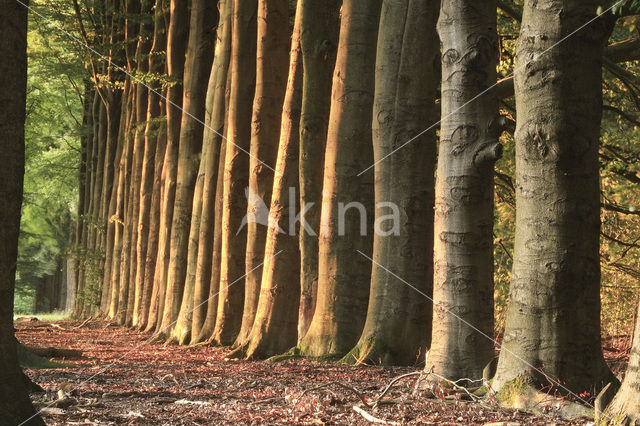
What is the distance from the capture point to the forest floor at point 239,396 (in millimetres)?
5236

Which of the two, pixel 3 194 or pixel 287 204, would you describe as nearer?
pixel 3 194

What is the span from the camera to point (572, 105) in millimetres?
5273

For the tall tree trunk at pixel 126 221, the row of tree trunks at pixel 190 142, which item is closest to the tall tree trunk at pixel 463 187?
the row of tree trunks at pixel 190 142

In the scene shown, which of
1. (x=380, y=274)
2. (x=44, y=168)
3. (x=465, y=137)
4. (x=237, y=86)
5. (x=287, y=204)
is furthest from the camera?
(x=44, y=168)

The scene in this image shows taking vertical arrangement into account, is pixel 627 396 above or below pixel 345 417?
above

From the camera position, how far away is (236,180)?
42.2 feet

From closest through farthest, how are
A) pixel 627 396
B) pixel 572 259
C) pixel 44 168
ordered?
1. pixel 627 396
2. pixel 572 259
3. pixel 44 168

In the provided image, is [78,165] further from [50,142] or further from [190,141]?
[190,141]

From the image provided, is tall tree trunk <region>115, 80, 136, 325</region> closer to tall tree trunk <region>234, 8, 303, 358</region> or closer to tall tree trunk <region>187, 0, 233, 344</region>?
tall tree trunk <region>187, 0, 233, 344</region>

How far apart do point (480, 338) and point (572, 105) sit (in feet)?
7.52

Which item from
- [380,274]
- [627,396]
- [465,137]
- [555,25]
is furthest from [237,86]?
[627,396]

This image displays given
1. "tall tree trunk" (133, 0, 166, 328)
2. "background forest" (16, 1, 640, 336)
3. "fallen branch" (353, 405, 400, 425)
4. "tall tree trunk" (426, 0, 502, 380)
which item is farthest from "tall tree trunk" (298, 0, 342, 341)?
"tall tree trunk" (133, 0, 166, 328)

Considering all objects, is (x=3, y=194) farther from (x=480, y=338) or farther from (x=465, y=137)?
(x=480, y=338)

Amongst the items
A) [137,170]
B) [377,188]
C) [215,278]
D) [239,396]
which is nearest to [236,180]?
[215,278]
